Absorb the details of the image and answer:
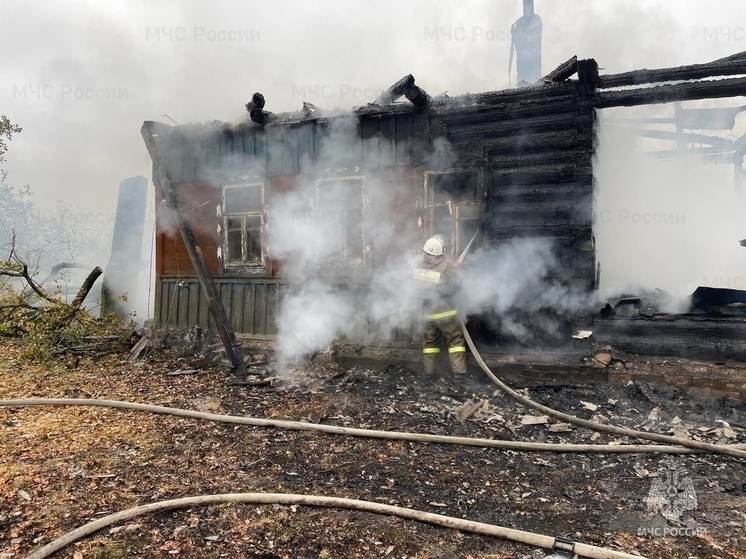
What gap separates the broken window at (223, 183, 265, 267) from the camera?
890cm

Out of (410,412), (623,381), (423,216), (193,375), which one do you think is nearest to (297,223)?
(423,216)

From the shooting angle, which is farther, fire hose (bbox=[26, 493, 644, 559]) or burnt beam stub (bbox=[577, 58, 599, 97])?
burnt beam stub (bbox=[577, 58, 599, 97])

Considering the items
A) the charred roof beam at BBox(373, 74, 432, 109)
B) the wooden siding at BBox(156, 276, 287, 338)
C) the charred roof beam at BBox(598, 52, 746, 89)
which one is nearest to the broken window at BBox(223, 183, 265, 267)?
the wooden siding at BBox(156, 276, 287, 338)

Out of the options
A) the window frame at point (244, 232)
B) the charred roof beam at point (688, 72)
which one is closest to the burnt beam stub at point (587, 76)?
the charred roof beam at point (688, 72)

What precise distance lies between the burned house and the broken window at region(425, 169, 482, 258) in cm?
2

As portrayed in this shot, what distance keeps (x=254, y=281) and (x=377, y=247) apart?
2697mm

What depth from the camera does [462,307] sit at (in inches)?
281

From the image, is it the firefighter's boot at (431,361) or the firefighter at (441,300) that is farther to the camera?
the firefighter's boot at (431,361)

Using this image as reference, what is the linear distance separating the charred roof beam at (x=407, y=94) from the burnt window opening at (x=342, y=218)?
4.65 feet

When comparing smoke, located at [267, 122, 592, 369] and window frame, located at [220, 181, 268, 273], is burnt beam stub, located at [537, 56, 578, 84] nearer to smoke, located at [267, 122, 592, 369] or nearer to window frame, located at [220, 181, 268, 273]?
smoke, located at [267, 122, 592, 369]

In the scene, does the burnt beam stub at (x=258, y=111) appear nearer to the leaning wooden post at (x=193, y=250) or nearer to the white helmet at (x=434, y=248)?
the leaning wooden post at (x=193, y=250)

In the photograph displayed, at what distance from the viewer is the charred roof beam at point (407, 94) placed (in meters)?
6.79

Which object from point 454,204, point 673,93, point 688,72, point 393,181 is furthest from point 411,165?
point 688,72

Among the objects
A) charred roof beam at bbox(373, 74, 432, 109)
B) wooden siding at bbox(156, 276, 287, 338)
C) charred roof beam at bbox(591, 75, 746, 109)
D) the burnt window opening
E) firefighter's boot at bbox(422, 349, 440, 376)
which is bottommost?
firefighter's boot at bbox(422, 349, 440, 376)
